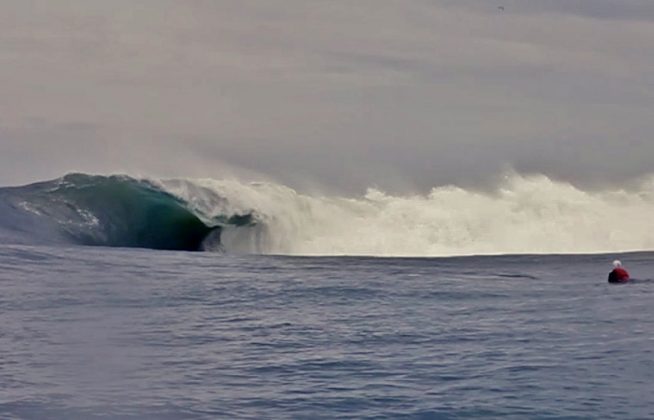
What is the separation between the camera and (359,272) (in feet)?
106

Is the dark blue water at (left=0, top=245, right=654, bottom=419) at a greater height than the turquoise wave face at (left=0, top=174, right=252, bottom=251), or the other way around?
the turquoise wave face at (left=0, top=174, right=252, bottom=251)

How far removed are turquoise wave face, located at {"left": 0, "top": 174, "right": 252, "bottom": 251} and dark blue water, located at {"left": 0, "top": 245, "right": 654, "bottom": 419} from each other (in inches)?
359

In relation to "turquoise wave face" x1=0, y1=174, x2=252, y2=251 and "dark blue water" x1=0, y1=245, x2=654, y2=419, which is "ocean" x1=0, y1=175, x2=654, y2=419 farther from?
"turquoise wave face" x1=0, y1=174, x2=252, y2=251

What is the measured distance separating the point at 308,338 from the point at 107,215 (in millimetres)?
23778

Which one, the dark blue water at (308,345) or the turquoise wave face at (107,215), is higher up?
the turquoise wave face at (107,215)

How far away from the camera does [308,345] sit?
1917cm

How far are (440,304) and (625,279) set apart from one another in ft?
24.0

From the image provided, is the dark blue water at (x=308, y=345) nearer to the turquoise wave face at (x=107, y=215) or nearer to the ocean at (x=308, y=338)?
the ocean at (x=308, y=338)

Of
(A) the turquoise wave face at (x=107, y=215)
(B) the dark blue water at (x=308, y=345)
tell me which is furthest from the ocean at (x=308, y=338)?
(A) the turquoise wave face at (x=107, y=215)

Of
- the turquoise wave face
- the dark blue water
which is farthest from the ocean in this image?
the turquoise wave face

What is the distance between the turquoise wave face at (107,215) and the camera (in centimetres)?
3947

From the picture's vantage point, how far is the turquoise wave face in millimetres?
39469

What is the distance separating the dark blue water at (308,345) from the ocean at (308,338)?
1.6 inches

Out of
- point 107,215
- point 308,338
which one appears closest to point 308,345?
point 308,338
